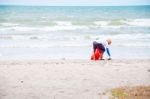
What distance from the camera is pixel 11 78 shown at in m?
9.22

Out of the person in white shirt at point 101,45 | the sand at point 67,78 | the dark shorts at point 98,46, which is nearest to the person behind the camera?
the sand at point 67,78

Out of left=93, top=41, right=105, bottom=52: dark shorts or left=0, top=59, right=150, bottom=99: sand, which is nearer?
left=0, top=59, right=150, bottom=99: sand

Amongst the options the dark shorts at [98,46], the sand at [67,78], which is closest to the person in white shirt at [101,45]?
the dark shorts at [98,46]

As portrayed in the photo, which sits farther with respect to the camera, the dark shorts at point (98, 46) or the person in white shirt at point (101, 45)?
the dark shorts at point (98, 46)

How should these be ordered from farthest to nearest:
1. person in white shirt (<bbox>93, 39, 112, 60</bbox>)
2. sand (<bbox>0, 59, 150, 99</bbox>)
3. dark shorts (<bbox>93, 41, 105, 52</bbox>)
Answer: dark shorts (<bbox>93, 41, 105, 52</bbox>) → person in white shirt (<bbox>93, 39, 112, 60</bbox>) → sand (<bbox>0, 59, 150, 99</bbox>)

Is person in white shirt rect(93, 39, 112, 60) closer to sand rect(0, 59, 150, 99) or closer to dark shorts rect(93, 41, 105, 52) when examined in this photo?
dark shorts rect(93, 41, 105, 52)

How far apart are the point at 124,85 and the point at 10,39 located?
1423 cm

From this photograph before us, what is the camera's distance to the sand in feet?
25.1

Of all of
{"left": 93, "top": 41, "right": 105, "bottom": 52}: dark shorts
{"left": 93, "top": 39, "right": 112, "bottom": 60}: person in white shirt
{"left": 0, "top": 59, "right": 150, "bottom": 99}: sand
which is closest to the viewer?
{"left": 0, "top": 59, "right": 150, "bottom": 99}: sand

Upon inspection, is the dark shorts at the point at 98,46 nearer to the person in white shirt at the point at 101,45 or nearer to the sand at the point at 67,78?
the person in white shirt at the point at 101,45

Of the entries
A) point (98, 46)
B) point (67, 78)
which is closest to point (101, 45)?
point (98, 46)

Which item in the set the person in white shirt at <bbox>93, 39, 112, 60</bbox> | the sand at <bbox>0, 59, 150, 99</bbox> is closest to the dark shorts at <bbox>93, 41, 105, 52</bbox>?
the person in white shirt at <bbox>93, 39, 112, 60</bbox>

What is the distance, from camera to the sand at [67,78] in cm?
766

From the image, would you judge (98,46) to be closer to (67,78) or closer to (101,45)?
(101,45)
